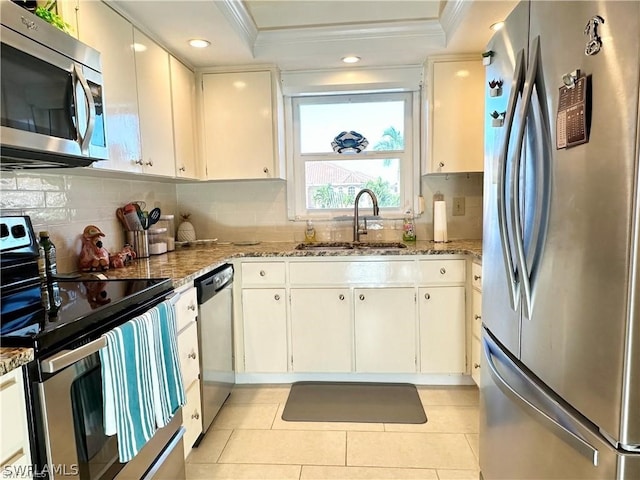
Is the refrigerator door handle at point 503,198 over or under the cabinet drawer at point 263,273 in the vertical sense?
over

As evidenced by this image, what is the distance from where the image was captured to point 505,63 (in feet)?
4.31

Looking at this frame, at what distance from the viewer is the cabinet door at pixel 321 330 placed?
2588mm

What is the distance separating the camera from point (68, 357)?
1.00 metres

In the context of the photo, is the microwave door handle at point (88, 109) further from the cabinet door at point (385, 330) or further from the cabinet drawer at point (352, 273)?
the cabinet door at point (385, 330)

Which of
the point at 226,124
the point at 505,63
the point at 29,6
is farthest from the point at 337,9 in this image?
the point at 29,6

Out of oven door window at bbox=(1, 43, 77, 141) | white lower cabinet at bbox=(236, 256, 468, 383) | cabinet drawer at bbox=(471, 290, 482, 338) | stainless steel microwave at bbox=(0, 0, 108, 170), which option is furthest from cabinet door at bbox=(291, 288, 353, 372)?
oven door window at bbox=(1, 43, 77, 141)

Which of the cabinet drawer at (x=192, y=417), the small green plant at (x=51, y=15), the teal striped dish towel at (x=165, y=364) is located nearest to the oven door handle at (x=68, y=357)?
the teal striped dish towel at (x=165, y=364)

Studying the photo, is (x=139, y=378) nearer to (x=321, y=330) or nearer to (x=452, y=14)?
(x=321, y=330)

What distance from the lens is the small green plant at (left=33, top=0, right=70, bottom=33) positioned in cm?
131

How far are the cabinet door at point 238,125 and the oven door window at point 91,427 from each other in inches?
74.6

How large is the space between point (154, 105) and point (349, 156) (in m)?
1.45

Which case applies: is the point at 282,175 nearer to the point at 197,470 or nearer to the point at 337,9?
the point at 337,9

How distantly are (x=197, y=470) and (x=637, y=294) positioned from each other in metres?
1.87

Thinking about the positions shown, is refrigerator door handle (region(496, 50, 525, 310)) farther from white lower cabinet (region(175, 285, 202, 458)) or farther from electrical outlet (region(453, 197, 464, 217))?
electrical outlet (region(453, 197, 464, 217))
